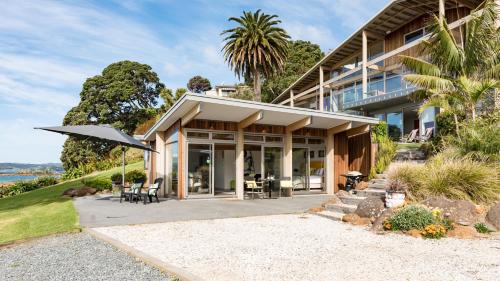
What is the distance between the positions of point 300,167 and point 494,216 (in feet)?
29.8

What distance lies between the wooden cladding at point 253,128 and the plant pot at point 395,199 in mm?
6948

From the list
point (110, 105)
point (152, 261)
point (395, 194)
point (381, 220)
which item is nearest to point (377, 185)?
point (395, 194)

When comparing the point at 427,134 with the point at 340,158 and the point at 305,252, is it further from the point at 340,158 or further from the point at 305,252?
the point at 305,252

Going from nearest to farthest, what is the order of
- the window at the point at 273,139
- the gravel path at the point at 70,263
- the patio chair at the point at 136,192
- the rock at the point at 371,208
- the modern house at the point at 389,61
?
the gravel path at the point at 70,263, the rock at the point at 371,208, the patio chair at the point at 136,192, the window at the point at 273,139, the modern house at the point at 389,61

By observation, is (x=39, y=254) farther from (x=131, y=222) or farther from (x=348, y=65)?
(x=348, y=65)

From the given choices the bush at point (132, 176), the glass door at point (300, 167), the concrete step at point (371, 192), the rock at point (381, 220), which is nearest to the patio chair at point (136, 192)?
the glass door at point (300, 167)

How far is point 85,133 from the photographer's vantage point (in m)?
11.2

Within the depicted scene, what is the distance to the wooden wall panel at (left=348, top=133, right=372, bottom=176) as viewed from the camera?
15438mm

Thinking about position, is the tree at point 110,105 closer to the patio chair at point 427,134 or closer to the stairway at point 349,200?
the patio chair at point 427,134

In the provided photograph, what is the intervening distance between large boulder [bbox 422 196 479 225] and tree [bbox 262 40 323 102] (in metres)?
32.2

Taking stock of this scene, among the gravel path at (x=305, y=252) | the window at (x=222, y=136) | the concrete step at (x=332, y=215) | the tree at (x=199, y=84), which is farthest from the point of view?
the tree at (x=199, y=84)

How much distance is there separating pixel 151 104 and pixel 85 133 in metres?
36.0

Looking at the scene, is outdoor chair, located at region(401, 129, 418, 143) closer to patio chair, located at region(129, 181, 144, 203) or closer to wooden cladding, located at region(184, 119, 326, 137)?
wooden cladding, located at region(184, 119, 326, 137)

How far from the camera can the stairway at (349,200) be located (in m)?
9.36
